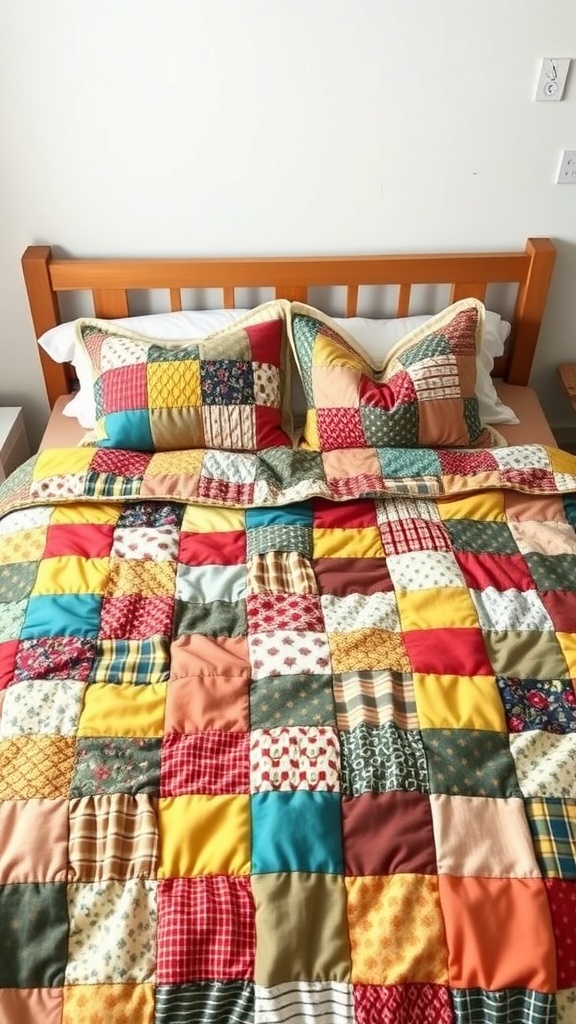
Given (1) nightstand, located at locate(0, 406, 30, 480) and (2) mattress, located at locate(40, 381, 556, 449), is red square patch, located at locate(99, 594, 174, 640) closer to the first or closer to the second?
(2) mattress, located at locate(40, 381, 556, 449)

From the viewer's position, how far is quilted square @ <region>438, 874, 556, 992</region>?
1165mm

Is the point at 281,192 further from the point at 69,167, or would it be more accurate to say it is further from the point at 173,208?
the point at 69,167

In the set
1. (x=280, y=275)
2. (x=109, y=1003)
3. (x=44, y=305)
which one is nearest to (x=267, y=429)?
(x=280, y=275)

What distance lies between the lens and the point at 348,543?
1802 mm

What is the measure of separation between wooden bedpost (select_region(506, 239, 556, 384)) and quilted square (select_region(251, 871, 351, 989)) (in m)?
1.63

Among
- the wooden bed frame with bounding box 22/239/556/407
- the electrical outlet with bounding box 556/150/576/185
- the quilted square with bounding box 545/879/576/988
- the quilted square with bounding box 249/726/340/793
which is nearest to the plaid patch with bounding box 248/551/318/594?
the quilted square with bounding box 249/726/340/793

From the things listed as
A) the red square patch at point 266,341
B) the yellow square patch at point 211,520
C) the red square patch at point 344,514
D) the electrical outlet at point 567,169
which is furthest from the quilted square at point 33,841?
the electrical outlet at point 567,169

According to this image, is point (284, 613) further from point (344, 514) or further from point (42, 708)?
point (42, 708)

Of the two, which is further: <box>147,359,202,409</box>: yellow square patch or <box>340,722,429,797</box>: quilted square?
<box>147,359,202,409</box>: yellow square patch

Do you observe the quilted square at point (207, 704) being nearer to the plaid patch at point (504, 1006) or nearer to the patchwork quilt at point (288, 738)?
the patchwork quilt at point (288, 738)

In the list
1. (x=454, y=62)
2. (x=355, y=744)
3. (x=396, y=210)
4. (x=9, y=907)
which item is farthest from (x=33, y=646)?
(x=454, y=62)

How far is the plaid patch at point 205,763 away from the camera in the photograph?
136 cm

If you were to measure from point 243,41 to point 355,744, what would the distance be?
63.0 inches

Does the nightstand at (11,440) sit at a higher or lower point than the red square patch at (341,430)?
lower
